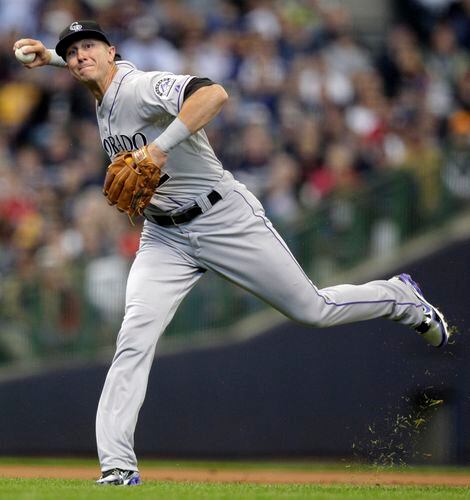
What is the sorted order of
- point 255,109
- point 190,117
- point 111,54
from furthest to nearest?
1. point 255,109
2. point 111,54
3. point 190,117

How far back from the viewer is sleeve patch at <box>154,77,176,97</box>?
6.02 m

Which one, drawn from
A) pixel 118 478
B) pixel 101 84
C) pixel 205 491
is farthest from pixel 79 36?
pixel 205 491

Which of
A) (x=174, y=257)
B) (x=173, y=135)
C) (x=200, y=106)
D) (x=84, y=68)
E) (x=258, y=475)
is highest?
(x=84, y=68)

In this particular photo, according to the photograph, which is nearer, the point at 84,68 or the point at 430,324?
the point at 84,68

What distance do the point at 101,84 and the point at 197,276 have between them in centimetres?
113

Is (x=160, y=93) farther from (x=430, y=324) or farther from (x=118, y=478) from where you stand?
(x=430, y=324)

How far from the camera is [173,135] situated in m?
5.87

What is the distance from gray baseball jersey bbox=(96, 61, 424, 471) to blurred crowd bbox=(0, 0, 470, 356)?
3.76 m

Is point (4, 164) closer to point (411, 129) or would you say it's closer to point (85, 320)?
point (85, 320)

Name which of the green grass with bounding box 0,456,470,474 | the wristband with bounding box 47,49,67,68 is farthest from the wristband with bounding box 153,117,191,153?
the green grass with bounding box 0,456,470,474

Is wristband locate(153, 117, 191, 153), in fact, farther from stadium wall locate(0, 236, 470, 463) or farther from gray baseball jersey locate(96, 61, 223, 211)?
stadium wall locate(0, 236, 470, 463)

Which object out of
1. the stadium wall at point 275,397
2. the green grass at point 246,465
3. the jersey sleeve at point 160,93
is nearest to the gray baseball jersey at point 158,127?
the jersey sleeve at point 160,93

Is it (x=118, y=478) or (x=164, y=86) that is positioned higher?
(x=164, y=86)

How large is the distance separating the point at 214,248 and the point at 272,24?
725 centimetres
